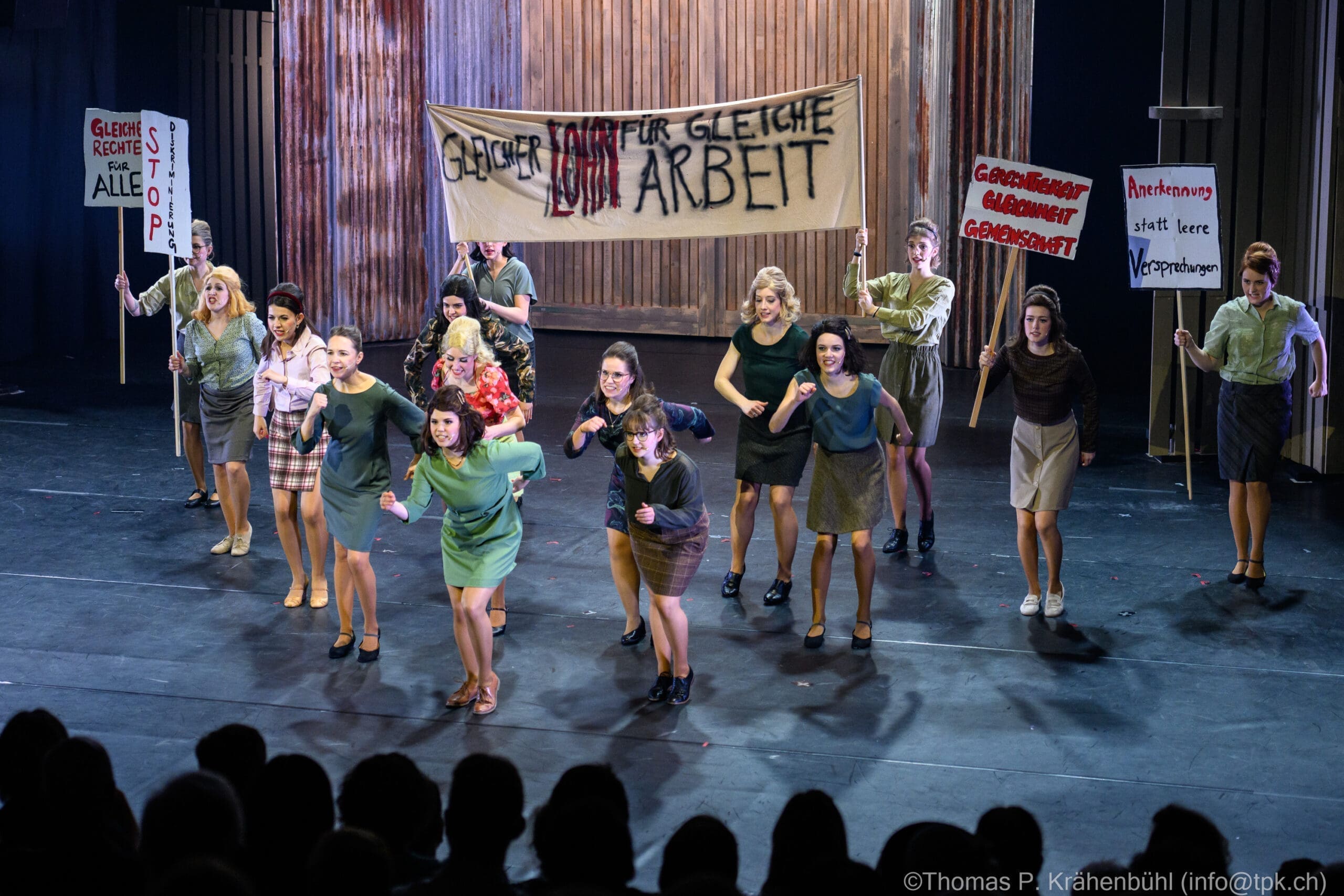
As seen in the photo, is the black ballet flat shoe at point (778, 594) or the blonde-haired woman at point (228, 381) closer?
the black ballet flat shoe at point (778, 594)

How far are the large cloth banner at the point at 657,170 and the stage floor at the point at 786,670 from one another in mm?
1748

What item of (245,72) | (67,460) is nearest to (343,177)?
(245,72)

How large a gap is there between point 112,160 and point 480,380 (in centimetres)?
512

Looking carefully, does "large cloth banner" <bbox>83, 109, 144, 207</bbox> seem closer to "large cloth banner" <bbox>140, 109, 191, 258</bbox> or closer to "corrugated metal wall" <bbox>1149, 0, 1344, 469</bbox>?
"large cloth banner" <bbox>140, 109, 191, 258</bbox>

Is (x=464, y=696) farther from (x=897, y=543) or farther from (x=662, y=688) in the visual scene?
(x=897, y=543)

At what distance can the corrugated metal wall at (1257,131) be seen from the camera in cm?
930

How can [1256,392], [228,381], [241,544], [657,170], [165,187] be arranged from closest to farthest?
1. [1256,392]
2. [228,381]
3. [241,544]
4. [657,170]
5. [165,187]

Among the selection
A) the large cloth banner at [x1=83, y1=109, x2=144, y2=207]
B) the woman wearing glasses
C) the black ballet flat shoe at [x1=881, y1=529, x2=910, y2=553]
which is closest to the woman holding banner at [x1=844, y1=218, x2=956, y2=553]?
the black ballet flat shoe at [x1=881, y1=529, x2=910, y2=553]

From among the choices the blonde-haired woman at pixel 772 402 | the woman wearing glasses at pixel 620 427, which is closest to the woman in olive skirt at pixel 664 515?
the woman wearing glasses at pixel 620 427

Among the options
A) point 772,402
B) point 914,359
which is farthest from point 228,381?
point 914,359

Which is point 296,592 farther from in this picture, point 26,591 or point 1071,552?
point 1071,552

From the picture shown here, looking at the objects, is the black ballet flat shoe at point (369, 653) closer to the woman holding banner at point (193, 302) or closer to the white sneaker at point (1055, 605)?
the woman holding banner at point (193, 302)

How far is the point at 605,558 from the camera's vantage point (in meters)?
7.69

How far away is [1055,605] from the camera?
6.64 meters
